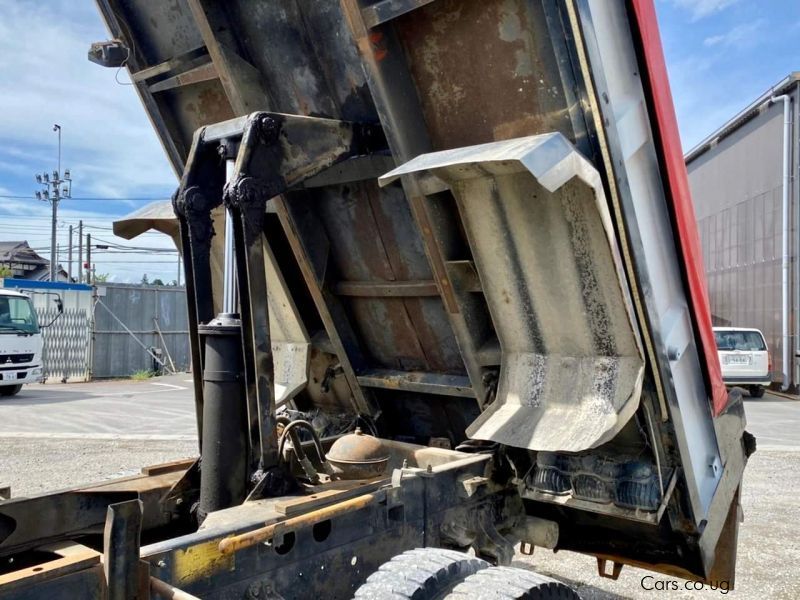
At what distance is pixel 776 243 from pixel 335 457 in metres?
17.3

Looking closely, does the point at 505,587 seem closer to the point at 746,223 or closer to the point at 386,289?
the point at 386,289

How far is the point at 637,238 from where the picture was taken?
294 cm

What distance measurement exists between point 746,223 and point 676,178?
1816 centimetres

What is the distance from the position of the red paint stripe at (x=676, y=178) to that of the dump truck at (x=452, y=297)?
2cm

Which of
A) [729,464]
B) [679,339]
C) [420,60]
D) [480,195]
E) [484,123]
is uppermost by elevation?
[420,60]

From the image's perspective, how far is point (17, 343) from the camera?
1603 cm

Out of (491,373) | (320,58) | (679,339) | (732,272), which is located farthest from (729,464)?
(732,272)

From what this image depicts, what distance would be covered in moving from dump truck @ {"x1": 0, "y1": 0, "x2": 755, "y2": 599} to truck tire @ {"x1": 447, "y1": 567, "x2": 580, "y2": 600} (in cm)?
1

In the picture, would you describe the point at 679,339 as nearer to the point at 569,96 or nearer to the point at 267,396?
the point at 569,96

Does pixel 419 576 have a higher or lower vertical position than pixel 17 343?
higher

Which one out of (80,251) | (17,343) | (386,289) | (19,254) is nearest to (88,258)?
(80,251)

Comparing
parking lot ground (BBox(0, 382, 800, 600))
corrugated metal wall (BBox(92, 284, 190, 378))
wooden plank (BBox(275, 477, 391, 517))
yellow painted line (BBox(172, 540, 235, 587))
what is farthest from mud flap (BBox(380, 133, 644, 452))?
corrugated metal wall (BBox(92, 284, 190, 378))

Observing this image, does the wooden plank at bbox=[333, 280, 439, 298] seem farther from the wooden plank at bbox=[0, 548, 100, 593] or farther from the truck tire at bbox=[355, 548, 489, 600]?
the wooden plank at bbox=[0, 548, 100, 593]

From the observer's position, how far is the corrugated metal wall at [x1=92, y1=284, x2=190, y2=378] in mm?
21406
